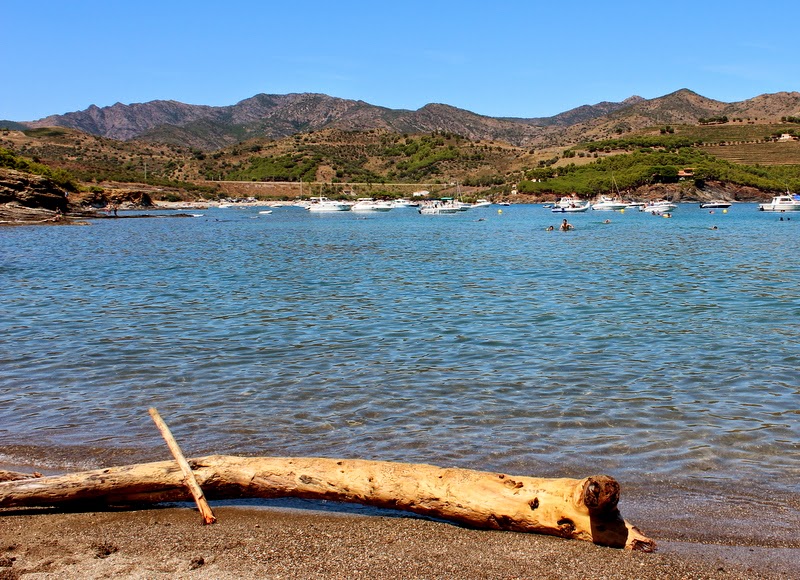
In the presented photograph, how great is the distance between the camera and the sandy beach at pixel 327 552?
16.5ft

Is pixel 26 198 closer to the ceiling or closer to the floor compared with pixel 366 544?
closer to the ceiling

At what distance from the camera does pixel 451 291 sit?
22203 millimetres

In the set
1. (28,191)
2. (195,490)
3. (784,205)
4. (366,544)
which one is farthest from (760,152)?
(195,490)

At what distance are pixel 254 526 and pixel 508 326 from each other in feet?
34.4

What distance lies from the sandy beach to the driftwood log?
0.12 metres

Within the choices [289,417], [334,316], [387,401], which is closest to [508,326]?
[334,316]

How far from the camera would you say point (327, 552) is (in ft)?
17.7

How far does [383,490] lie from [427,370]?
5.77 m

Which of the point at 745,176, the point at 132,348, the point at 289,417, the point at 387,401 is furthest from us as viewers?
the point at 745,176

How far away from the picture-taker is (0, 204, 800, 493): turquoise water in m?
8.12

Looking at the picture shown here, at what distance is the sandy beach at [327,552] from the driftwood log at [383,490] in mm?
124

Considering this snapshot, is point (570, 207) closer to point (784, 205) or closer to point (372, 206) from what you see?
point (784, 205)

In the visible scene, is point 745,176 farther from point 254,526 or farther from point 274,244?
point 254,526

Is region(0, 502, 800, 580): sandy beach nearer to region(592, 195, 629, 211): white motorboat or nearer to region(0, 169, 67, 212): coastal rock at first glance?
region(0, 169, 67, 212): coastal rock
